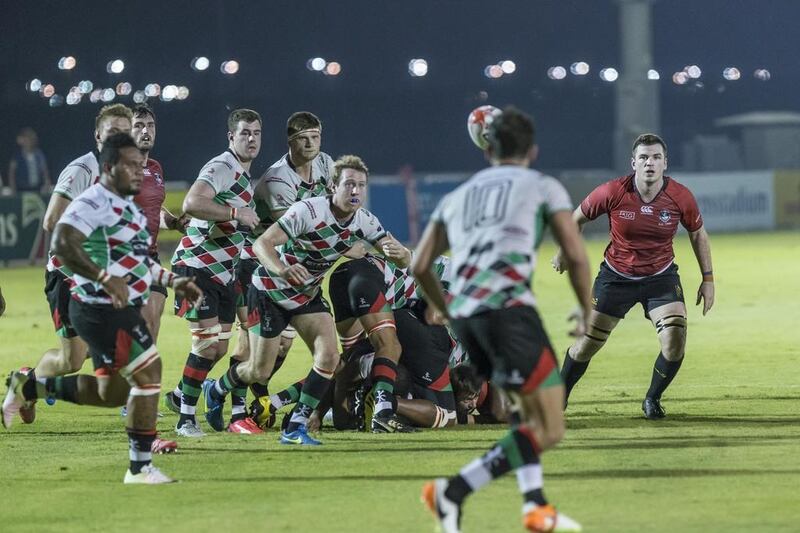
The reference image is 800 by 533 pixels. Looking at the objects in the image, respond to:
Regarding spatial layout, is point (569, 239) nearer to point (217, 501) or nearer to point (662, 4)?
point (217, 501)

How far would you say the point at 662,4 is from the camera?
52562 millimetres

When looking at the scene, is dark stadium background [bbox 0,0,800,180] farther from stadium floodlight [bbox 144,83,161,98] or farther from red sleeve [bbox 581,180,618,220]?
red sleeve [bbox 581,180,618,220]

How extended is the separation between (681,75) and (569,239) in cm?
4795

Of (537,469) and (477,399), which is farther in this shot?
(477,399)

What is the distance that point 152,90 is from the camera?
151 feet

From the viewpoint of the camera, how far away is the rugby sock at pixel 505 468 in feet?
20.0

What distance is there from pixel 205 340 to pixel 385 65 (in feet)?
136

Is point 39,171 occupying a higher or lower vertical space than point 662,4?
lower

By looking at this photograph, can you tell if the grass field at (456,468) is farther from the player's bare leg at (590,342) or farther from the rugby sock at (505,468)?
the rugby sock at (505,468)

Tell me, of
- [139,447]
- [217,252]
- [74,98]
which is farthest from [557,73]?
[139,447]

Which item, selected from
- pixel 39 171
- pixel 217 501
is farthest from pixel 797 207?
Answer: pixel 217 501

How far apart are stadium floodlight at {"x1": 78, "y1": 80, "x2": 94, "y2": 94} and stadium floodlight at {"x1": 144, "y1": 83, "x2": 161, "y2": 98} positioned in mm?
1847

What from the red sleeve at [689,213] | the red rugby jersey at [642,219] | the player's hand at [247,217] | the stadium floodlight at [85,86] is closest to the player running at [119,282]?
the player's hand at [247,217]

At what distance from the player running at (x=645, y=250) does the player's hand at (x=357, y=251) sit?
1.46 meters
